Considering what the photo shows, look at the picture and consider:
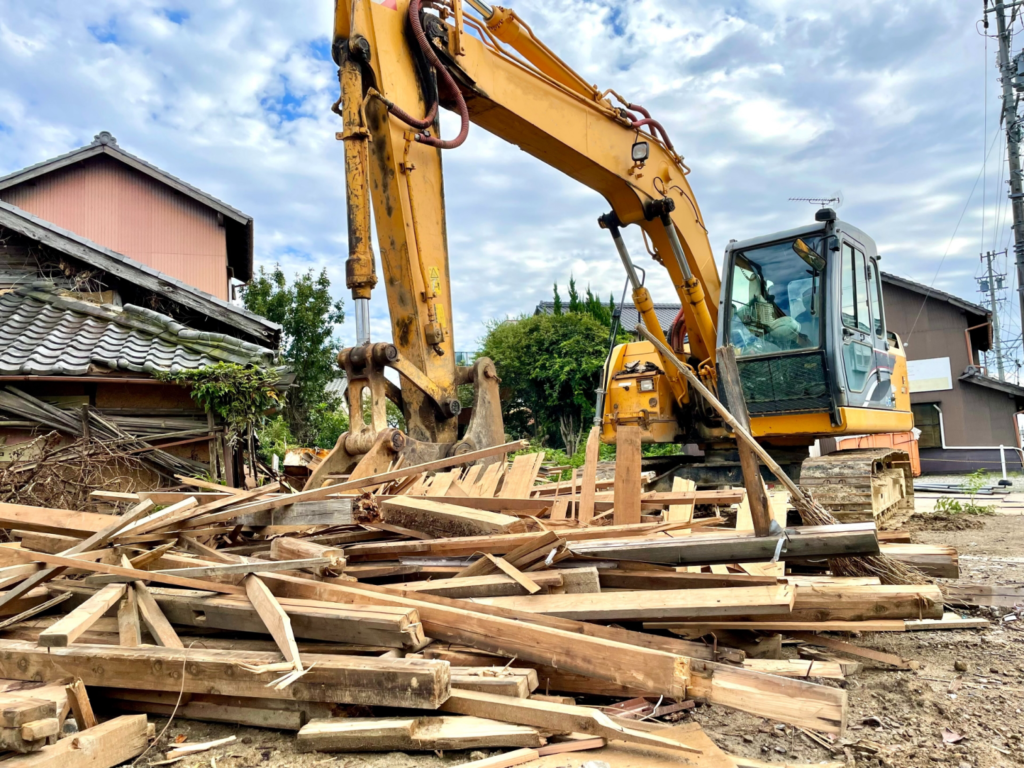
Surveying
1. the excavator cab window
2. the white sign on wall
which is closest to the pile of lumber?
the excavator cab window

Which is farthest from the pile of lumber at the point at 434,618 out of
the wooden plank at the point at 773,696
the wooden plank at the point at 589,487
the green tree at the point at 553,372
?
the green tree at the point at 553,372

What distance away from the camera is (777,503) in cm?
473

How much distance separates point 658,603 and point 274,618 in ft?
4.72

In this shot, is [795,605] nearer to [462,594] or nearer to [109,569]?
[462,594]

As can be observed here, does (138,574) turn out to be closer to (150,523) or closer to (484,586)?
(150,523)

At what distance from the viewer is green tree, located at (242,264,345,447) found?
21672 mm

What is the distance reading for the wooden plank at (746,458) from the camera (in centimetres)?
304

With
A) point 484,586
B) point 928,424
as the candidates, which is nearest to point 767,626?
point 484,586

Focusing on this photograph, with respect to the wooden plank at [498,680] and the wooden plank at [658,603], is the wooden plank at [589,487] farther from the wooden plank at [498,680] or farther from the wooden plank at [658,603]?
the wooden plank at [498,680]

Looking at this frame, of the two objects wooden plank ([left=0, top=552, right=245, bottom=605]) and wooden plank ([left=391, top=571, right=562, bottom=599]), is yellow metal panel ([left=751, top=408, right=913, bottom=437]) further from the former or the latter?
wooden plank ([left=0, top=552, right=245, bottom=605])

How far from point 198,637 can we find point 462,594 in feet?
3.61

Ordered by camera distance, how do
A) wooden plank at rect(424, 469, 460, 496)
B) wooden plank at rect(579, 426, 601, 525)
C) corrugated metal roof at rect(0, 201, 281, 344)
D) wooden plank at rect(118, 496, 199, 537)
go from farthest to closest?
corrugated metal roof at rect(0, 201, 281, 344) < wooden plank at rect(424, 469, 460, 496) < wooden plank at rect(579, 426, 601, 525) < wooden plank at rect(118, 496, 199, 537)

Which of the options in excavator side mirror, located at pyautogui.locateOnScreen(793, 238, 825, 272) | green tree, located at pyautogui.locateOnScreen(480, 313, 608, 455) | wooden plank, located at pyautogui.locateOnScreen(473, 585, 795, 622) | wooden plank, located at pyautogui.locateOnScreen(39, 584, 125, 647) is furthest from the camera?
green tree, located at pyautogui.locateOnScreen(480, 313, 608, 455)

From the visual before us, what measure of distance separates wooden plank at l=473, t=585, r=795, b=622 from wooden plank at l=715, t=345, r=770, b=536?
0.34 metres
